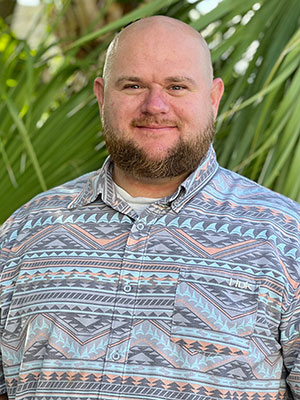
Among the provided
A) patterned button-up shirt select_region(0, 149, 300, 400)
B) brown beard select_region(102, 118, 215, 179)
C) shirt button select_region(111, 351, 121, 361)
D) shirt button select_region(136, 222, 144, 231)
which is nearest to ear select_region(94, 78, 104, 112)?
brown beard select_region(102, 118, 215, 179)

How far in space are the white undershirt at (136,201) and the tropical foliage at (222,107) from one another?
291mm

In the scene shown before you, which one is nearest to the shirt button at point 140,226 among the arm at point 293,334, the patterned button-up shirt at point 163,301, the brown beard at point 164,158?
the patterned button-up shirt at point 163,301

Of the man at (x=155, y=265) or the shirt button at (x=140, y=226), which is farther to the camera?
the shirt button at (x=140, y=226)

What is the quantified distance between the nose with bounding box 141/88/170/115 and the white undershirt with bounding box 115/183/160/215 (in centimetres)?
19

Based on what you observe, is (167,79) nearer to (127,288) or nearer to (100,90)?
(100,90)

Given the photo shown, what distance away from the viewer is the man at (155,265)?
160 centimetres

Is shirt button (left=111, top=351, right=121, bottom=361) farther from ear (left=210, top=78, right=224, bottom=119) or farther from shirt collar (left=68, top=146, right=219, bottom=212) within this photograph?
ear (left=210, top=78, right=224, bottom=119)

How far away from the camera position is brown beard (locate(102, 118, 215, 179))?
1758 mm

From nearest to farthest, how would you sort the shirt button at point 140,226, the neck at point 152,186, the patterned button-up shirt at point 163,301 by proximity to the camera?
the patterned button-up shirt at point 163,301
the shirt button at point 140,226
the neck at point 152,186

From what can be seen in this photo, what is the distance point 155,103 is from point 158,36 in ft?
0.62

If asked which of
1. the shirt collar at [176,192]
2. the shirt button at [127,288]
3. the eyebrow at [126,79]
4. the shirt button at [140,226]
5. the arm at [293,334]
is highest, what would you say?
the eyebrow at [126,79]

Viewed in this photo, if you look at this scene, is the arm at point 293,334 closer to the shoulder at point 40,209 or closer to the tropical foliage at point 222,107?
the tropical foliage at point 222,107

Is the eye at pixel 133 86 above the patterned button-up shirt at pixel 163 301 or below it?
above

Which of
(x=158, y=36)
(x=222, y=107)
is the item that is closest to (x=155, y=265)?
(x=158, y=36)
